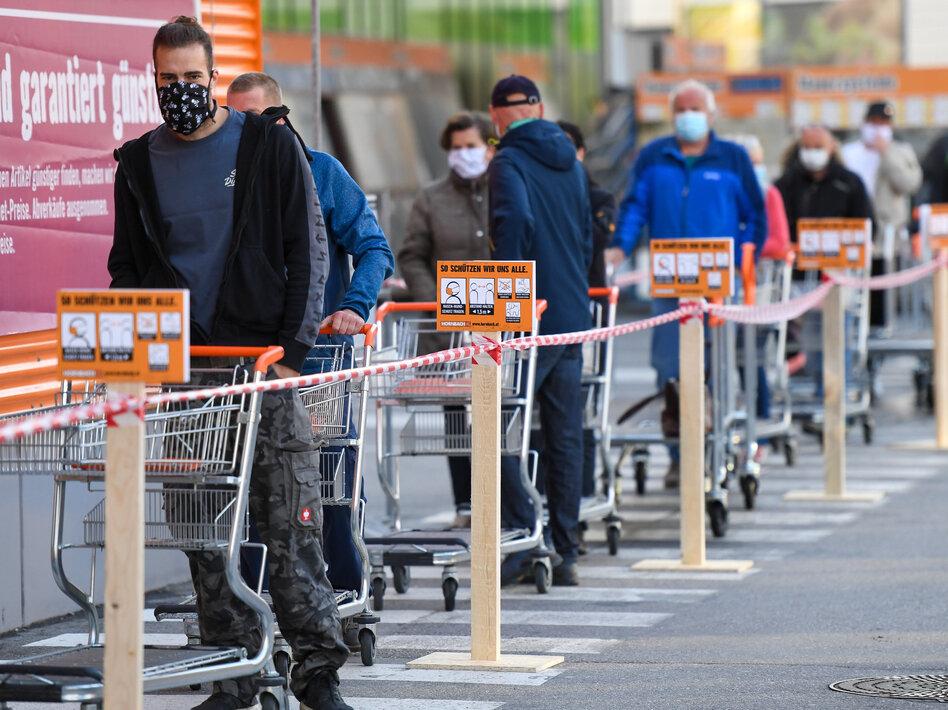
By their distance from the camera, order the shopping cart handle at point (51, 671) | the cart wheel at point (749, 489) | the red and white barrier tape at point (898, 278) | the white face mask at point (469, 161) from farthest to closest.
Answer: the red and white barrier tape at point (898, 278), the cart wheel at point (749, 489), the white face mask at point (469, 161), the shopping cart handle at point (51, 671)

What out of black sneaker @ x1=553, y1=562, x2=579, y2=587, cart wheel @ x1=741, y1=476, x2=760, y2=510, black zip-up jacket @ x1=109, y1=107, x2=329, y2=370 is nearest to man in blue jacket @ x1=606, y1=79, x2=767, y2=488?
cart wheel @ x1=741, y1=476, x2=760, y2=510

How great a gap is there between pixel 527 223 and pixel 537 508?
131 cm

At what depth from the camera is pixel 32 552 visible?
9.09 meters

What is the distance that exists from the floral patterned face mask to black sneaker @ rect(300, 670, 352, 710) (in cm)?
182

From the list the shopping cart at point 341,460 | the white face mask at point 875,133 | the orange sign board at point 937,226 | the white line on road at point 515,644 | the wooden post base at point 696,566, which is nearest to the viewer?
the shopping cart at point 341,460

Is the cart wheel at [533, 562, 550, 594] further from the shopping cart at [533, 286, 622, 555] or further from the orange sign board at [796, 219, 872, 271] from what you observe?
the orange sign board at [796, 219, 872, 271]

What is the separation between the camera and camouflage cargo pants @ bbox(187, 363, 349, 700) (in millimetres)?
6781

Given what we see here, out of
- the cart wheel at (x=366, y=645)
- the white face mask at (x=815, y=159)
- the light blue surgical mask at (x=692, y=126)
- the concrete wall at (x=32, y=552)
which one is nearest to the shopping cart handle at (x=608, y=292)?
the light blue surgical mask at (x=692, y=126)

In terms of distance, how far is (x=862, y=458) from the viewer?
1538 centimetres

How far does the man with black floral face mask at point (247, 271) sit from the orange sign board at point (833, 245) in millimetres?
7082

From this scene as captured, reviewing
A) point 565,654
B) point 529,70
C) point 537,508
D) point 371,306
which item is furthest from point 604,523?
point 529,70

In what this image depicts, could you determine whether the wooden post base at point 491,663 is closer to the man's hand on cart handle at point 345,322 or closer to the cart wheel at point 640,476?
the man's hand on cart handle at point 345,322

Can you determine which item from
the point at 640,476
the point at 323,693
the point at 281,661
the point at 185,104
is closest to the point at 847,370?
the point at 640,476

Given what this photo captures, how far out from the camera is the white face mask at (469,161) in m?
11.3
